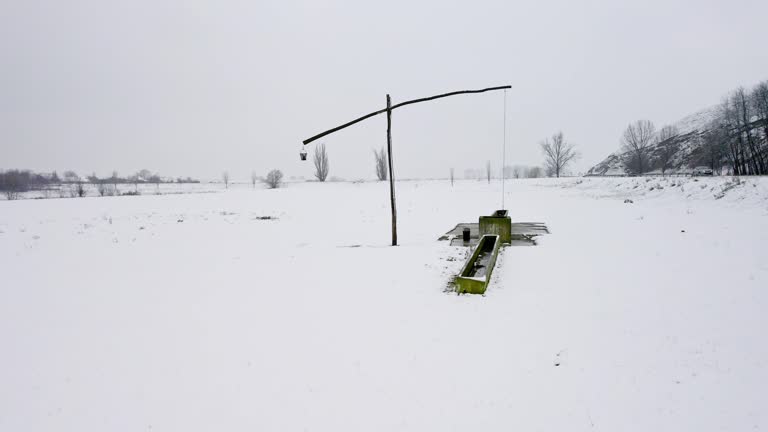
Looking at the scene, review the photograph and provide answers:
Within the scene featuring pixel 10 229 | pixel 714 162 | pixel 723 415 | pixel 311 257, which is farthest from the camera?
pixel 714 162

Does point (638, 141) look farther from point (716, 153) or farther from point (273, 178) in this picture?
point (273, 178)

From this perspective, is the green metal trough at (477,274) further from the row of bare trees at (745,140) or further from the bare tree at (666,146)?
the bare tree at (666,146)

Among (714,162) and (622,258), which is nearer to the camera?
(622,258)

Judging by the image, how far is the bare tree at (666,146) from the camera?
58.5m

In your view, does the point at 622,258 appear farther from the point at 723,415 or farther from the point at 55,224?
the point at 55,224

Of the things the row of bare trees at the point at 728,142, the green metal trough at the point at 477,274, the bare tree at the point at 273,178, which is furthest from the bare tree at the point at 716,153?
the bare tree at the point at 273,178

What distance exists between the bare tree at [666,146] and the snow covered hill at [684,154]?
59 centimetres

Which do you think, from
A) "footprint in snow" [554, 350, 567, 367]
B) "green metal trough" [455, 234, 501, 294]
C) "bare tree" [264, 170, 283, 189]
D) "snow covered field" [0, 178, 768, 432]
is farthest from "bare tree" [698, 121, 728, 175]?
"bare tree" [264, 170, 283, 189]

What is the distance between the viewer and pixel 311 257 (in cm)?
1069

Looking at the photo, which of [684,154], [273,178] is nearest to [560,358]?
[273,178]

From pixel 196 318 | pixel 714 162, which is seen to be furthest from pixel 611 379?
pixel 714 162

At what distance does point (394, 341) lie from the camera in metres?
5.07

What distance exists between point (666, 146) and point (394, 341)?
77761 millimetres

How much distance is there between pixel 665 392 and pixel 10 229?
2848cm
